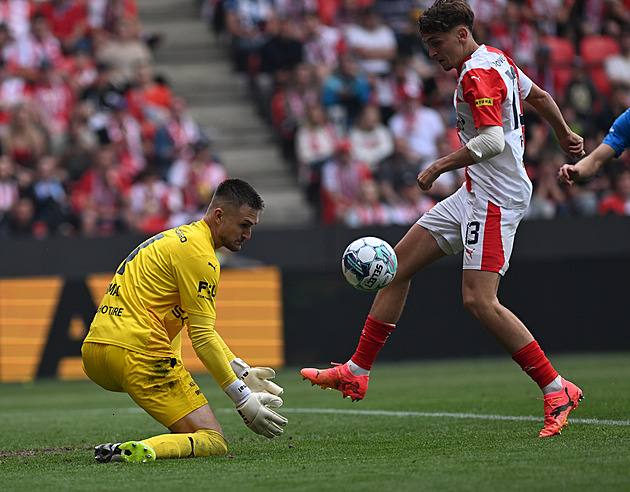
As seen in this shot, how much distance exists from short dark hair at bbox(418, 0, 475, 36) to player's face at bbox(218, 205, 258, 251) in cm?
163

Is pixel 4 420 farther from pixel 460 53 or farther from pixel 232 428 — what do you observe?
pixel 460 53

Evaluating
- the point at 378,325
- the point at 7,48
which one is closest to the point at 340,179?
the point at 7,48

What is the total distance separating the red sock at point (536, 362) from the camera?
5.82m

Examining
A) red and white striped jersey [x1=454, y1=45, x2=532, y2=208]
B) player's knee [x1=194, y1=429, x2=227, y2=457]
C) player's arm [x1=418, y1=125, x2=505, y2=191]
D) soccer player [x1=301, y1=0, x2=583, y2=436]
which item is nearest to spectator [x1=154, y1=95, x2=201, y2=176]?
soccer player [x1=301, y1=0, x2=583, y2=436]

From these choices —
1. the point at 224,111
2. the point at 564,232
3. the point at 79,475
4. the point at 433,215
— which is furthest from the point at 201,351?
the point at 224,111

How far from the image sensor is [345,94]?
16.2 m

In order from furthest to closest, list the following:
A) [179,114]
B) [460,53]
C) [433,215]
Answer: [179,114], [433,215], [460,53]

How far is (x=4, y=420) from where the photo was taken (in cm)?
798

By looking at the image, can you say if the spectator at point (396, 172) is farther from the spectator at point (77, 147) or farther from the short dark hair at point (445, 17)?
the short dark hair at point (445, 17)

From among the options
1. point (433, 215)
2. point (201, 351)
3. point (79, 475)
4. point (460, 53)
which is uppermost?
point (460, 53)

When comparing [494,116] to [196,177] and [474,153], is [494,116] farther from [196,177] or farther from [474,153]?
[196,177]

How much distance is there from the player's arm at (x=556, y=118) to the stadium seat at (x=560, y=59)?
1076 cm

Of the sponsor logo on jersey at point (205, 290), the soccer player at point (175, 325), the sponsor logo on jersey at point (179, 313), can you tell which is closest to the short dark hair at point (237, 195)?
the soccer player at point (175, 325)

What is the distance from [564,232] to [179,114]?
623 cm
